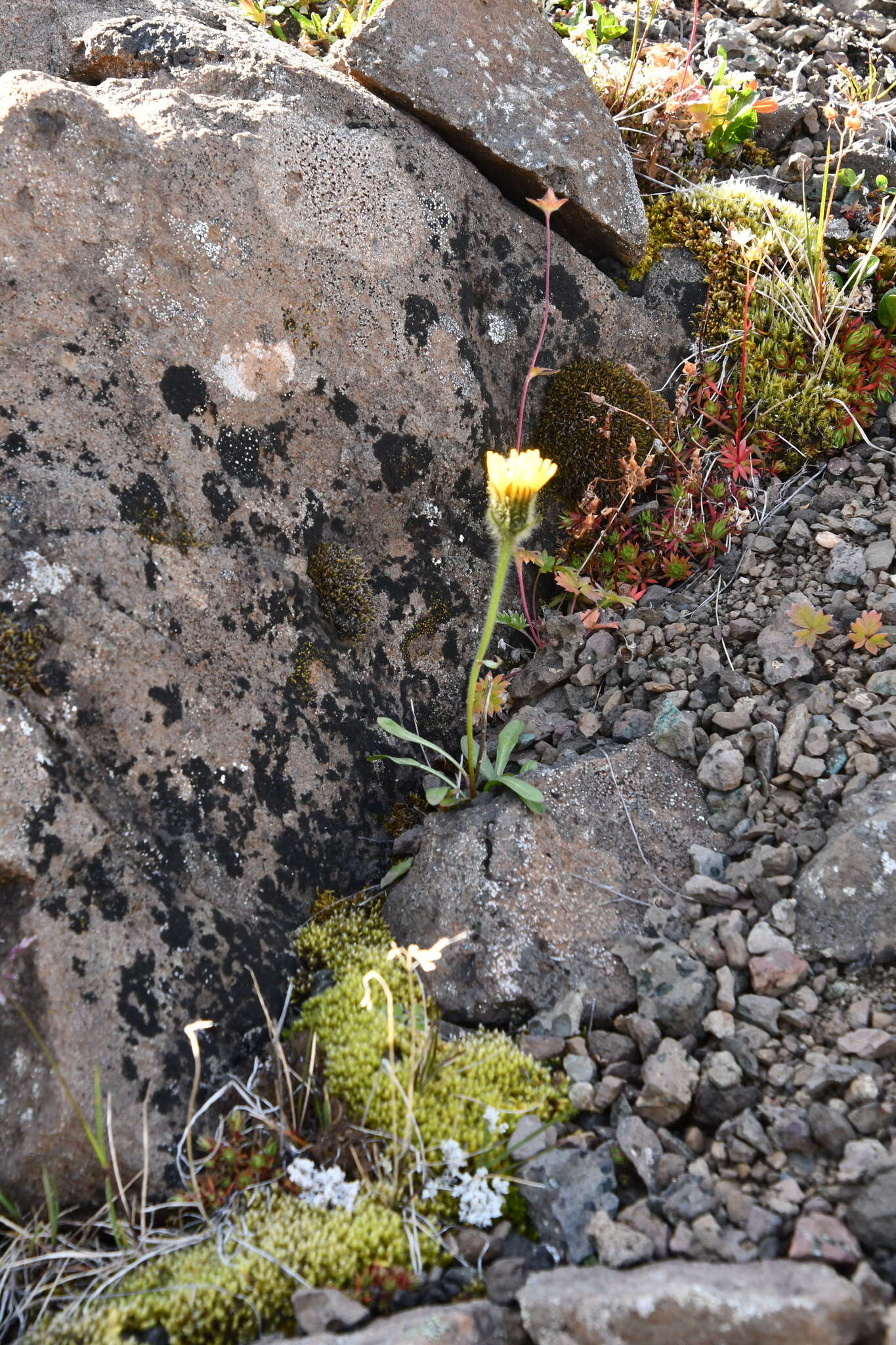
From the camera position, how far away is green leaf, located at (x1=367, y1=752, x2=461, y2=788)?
127 inches

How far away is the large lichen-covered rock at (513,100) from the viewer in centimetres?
399

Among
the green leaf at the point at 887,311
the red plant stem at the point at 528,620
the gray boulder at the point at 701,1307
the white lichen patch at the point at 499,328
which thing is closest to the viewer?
the gray boulder at the point at 701,1307

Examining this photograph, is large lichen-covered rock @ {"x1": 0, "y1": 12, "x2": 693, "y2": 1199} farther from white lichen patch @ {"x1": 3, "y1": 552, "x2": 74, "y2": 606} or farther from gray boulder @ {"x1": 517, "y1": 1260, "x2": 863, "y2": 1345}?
gray boulder @ {"x1": 517, "y1": 1260, "x2": 863, "y2": 1345}

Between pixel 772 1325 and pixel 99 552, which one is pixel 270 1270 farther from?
pixel 99 552

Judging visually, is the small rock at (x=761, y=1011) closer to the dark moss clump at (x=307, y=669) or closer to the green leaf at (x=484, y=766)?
the green leaf at (x=484, y=766)

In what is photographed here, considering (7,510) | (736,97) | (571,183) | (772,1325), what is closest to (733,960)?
(772,1325)

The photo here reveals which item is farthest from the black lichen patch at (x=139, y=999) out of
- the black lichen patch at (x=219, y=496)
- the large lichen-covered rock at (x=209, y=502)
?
the black lichen patch at (x=219, y=496)

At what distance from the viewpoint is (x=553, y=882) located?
9.84ft

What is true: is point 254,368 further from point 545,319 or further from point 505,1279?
point 505,1279

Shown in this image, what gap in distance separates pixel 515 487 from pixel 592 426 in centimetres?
159

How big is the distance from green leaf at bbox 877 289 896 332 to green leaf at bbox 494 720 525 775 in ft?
9.08

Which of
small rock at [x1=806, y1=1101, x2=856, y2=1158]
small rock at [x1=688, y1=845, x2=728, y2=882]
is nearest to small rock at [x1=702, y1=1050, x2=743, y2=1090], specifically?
small rock at [x1=806, y1=1101, x2=856, y2=1158]

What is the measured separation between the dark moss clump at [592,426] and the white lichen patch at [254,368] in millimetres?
1194

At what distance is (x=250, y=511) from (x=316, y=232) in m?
1.10
